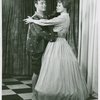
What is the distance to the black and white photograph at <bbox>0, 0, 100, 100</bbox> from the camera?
1889mm

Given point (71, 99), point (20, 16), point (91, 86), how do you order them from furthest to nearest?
1. point (20, 16)
2. point (91, 86)
3. point (71, 99)

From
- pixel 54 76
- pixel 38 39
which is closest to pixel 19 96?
pixel 54 76

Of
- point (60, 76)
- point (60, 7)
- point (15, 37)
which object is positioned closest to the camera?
point (60, 76)

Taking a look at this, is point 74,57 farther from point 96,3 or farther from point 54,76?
point 96,3

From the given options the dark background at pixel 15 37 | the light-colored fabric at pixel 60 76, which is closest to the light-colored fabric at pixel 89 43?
the light-colored fabric at pixel 60 76

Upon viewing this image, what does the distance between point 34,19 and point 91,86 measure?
0.74 m

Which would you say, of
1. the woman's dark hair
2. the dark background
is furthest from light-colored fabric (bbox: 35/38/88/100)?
the dark background

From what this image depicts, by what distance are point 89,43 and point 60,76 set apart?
18.0 inches

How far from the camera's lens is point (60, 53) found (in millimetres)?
1945

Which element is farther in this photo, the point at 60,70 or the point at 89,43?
the point at 89,43

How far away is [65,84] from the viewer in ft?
6.17

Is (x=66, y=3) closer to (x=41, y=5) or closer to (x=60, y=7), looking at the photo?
(x=60, y=7)

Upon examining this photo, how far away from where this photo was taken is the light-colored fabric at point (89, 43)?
2096mm

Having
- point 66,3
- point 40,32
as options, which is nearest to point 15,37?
point 40,32
